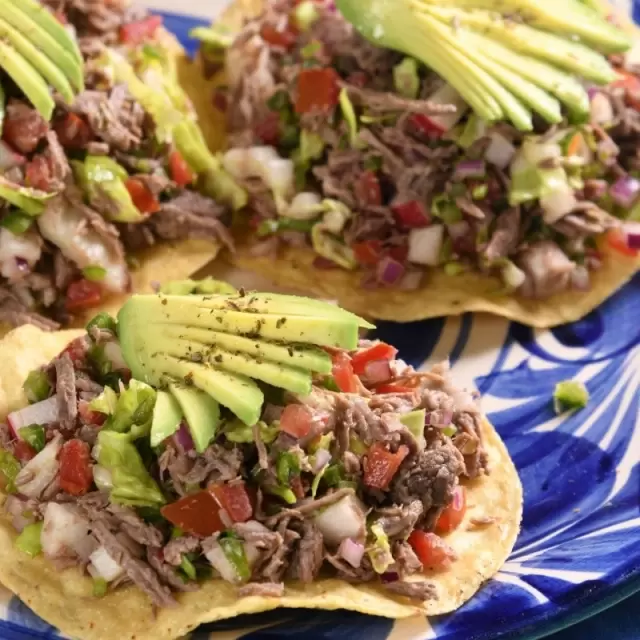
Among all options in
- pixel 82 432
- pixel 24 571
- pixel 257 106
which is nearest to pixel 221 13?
pixel 257 106

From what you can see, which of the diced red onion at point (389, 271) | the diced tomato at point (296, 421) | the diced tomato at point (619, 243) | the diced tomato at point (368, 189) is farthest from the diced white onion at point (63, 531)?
the diced tomato at point (619, 243)

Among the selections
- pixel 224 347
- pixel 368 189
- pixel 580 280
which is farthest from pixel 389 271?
pixel 224 347

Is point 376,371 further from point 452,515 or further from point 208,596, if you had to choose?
point 208,596

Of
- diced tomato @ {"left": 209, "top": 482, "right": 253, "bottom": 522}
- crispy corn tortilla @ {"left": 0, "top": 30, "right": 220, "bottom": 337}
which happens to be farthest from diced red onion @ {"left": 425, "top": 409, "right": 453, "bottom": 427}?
crispy corn tortilla @ {"left": 0, "top": 30, "right": 220, "bottom": 337}

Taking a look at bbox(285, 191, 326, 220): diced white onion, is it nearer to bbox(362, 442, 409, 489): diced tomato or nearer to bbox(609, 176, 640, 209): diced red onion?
bbox(609, 176, 640, 209): diced red onion

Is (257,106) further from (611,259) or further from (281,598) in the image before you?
(281,598)
